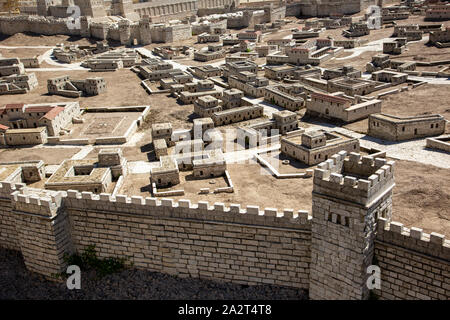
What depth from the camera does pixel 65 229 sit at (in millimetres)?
22906

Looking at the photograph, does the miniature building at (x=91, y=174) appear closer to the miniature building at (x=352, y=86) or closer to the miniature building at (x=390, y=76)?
the miniature building at (x=352, y=86)

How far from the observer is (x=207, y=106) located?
53125 mm

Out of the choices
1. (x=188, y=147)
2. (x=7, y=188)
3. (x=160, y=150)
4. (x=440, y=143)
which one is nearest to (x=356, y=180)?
(x=7, y=188)

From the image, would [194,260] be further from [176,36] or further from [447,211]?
[176,36]

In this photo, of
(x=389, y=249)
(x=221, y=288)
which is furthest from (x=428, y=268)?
(x=221, y=288)

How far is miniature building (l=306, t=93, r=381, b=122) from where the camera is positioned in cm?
4822

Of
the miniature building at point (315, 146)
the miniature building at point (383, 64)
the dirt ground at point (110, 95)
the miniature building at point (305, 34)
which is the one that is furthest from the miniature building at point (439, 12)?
the miniature building at point (315, 146)

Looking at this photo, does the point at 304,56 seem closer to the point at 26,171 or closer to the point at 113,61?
the point at 113,61

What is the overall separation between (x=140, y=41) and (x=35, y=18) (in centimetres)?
2990

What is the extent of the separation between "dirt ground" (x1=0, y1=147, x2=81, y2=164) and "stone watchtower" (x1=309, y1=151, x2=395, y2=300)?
104ft

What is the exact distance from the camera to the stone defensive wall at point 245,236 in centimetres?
1780

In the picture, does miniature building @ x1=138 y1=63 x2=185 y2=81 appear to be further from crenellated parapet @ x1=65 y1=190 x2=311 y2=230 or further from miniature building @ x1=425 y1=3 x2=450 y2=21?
miniature building @ x1=425 y1=3 x2=450 y2=21

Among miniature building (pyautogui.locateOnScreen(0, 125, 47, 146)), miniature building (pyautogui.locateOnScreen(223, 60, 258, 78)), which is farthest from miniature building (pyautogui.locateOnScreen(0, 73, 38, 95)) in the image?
miniature building (pyautogui.locateOnScreen(223, 60, 258, 78))

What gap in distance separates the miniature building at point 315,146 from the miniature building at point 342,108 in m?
8.17
